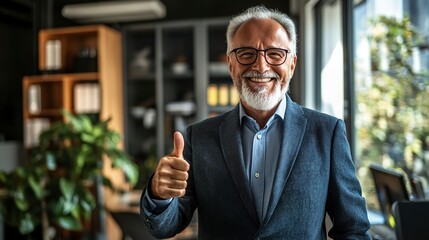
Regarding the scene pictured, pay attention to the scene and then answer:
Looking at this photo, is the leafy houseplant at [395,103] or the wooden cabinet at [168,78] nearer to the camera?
the leafy houseplant at [395,103]

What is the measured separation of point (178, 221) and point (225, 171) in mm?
218

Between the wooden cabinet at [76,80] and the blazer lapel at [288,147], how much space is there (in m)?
3.48

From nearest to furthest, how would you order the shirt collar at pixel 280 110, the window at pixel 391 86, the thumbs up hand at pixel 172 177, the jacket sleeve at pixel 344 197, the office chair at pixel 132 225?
1. the thumbs up hand at pixel 172 177
2. the jacket sleeve at pixel 344 197
3. the shirt collar at pixel 280 110
4. the office chair at pixel 132 225
5. the window at pixel 391 86

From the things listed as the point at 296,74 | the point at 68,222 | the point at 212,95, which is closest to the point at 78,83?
the point at 212,95

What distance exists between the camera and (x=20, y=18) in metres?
4.80

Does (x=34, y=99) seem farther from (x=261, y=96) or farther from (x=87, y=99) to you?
(x=261, y=96)

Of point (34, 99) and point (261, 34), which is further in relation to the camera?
point (34, 99)

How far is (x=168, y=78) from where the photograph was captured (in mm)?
4918

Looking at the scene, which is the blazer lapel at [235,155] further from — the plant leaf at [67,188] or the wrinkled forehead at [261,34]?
the plant leaf at [67,188]

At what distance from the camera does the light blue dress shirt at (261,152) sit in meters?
1.24

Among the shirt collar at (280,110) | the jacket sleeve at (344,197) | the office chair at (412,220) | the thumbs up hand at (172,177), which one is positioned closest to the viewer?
the thumbs up hand at (172,177)

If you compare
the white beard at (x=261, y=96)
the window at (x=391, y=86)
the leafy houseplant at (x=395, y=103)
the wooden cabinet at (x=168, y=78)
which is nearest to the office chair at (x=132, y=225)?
the white beard at (x=261, y=96)

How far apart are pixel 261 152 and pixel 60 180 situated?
8.07 feet

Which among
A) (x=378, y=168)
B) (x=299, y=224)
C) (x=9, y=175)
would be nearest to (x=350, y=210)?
(x=299, y=224)
